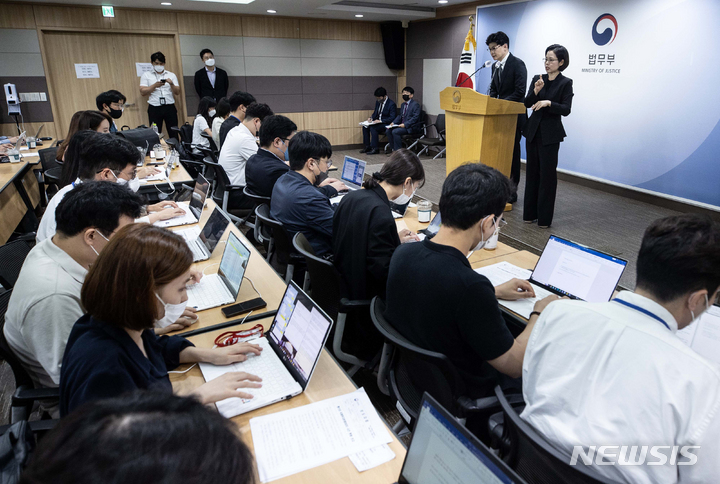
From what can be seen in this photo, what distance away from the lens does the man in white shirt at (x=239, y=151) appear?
14.7ft

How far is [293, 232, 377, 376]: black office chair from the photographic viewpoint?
224 cm

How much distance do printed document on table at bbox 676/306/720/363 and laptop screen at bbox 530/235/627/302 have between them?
0.33 meters

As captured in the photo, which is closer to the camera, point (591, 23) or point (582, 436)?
point (582, 436)

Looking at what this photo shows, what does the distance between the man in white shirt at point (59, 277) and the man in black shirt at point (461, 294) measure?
1093 millimetres

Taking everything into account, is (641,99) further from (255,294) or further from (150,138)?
(150,138)

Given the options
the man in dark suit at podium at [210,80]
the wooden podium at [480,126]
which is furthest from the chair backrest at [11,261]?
the man in dark suit at podium at [210,80]

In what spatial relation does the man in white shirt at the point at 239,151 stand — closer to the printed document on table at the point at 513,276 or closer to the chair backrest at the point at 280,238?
the chair backrest at the point at 280,238

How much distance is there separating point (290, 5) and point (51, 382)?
7.64m


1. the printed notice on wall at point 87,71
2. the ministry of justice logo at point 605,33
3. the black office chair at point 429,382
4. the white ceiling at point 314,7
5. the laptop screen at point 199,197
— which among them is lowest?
the black office chair at point 429,382

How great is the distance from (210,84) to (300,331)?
331 inches

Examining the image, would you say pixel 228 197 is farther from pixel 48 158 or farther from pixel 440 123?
pixel 440 123

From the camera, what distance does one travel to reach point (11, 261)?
2.29m

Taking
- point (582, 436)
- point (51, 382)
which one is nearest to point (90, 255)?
point (51, 382)

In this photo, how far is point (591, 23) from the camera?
20.9ft
